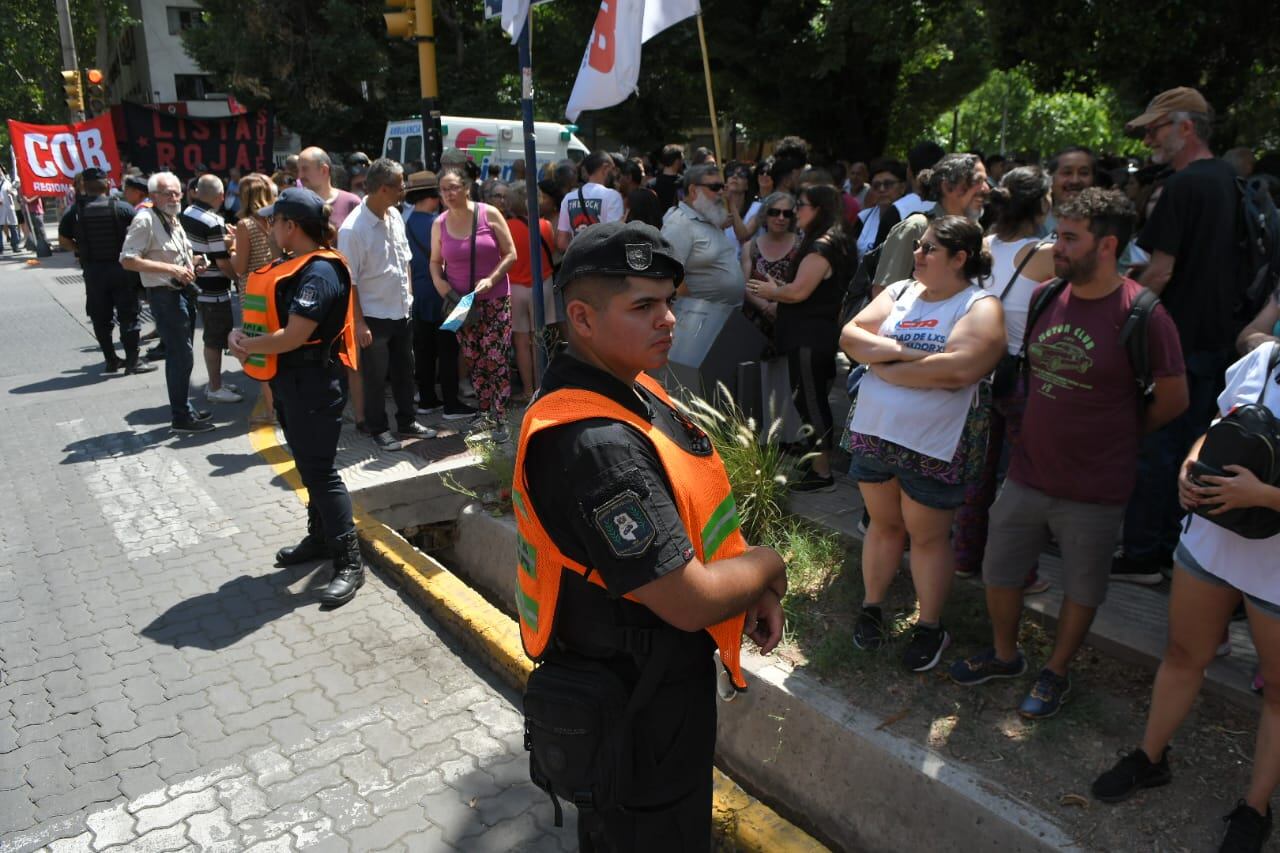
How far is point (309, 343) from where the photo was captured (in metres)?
4.63

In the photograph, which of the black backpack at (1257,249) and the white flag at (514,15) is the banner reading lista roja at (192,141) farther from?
the black backpack at (1257,249)

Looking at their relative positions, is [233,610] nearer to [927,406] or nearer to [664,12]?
[927,406]

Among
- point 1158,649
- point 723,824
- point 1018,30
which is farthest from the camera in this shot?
point 1018,30

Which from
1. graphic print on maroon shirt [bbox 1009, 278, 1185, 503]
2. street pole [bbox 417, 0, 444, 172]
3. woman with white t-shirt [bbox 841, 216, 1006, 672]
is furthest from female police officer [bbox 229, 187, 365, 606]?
street pole [bbox 417, 0, 444, 172]

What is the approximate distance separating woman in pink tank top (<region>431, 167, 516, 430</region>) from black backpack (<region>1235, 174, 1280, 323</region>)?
15.1 ft

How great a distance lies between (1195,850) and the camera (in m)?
2.71

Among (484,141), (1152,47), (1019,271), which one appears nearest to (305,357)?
(1019,271)

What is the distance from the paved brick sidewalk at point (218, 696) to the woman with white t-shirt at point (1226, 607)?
199 centimetres

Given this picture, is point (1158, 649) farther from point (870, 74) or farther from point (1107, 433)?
point (870, 74)

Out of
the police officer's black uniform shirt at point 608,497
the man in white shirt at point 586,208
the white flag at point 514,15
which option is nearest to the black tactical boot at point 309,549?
the white flag at point 514,15

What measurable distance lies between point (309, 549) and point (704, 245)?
9.86 ft

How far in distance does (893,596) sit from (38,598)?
445 centimetres

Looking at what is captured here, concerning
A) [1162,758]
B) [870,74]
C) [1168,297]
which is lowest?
[1162,758]

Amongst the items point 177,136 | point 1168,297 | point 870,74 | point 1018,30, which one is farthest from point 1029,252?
point 870,74
